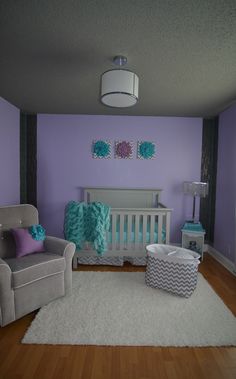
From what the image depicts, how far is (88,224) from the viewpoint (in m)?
2.86

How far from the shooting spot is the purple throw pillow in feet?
7.32

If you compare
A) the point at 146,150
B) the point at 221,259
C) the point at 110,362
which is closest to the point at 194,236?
the point at 221,259

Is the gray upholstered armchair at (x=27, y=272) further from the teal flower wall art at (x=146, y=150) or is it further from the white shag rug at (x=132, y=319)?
the teal flower wall art at (x=146, y=150)

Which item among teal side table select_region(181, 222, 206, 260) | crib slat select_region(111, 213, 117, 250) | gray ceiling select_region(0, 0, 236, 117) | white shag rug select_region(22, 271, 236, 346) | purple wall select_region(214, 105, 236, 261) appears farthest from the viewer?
teal side table select_region(181, 222, 206, 260)

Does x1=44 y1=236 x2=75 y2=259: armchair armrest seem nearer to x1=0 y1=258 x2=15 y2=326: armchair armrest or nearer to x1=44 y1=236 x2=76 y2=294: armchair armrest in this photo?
x1=44 y1=236 x2=76 y2=294: armchair armrest

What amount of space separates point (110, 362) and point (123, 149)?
297 cm

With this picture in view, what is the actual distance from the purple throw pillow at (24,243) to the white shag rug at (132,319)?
0.55 meters

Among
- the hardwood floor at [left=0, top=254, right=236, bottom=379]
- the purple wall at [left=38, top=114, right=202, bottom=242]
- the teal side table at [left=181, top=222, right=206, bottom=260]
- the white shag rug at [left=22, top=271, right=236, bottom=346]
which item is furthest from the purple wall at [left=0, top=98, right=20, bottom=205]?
the teal side table at [left=181, top=222, right=206, bottom=260]

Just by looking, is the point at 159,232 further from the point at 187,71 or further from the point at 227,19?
the point at 227,19

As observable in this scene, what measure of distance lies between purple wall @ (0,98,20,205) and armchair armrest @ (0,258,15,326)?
169cm

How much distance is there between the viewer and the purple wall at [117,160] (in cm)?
388

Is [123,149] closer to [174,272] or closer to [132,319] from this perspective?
[174,272]

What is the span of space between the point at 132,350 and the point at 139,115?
3285 mm

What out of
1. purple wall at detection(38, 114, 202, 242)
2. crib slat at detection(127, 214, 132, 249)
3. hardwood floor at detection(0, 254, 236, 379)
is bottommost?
hardwood floor at detection(0, 254, 236, 379)
